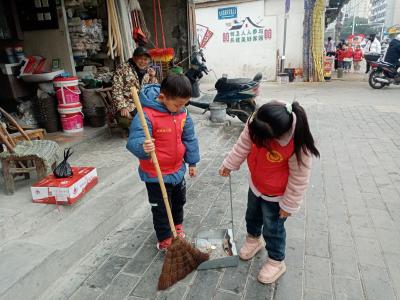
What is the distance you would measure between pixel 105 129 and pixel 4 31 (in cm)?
223

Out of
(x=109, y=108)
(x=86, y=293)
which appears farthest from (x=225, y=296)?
(x=109, y=108)

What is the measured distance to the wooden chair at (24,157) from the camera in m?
3.01

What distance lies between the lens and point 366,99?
936 centimetres

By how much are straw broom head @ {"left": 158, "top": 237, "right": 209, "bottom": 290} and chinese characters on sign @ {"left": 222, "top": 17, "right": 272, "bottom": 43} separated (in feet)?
45.2

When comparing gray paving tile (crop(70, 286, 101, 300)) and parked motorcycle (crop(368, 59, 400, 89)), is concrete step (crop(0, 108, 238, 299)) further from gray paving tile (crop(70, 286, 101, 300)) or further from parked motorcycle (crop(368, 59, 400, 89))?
parked motorcycle (crop(368, 59, 400, 89))

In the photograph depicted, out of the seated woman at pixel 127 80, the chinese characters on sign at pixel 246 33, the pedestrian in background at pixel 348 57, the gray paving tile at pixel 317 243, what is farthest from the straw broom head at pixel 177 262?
the pedestrian in background at pixel 348 57

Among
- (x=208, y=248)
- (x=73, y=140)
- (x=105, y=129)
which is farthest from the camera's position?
(x=105, y=129)

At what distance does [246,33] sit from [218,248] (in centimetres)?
1385

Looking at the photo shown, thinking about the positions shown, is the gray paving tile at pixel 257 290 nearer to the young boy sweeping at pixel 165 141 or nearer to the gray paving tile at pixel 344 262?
the gray paving tile at pixel 344 262

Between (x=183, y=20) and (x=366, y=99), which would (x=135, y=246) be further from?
(x=366, y=99)

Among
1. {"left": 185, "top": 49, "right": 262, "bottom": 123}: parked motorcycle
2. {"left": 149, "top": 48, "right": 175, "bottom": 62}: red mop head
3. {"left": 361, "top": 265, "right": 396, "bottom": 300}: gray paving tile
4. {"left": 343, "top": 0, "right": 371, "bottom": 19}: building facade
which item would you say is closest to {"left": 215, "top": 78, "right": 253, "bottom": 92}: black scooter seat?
{"left": 185, "top": 49, "right": 262, "bottom": 123}: parked motorcycle

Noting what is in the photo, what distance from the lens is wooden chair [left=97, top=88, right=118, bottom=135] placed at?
16.2 ft

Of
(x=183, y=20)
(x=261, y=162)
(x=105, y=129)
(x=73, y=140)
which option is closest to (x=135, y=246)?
(x=261, y=162)

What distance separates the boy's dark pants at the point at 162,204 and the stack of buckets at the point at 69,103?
288cm
